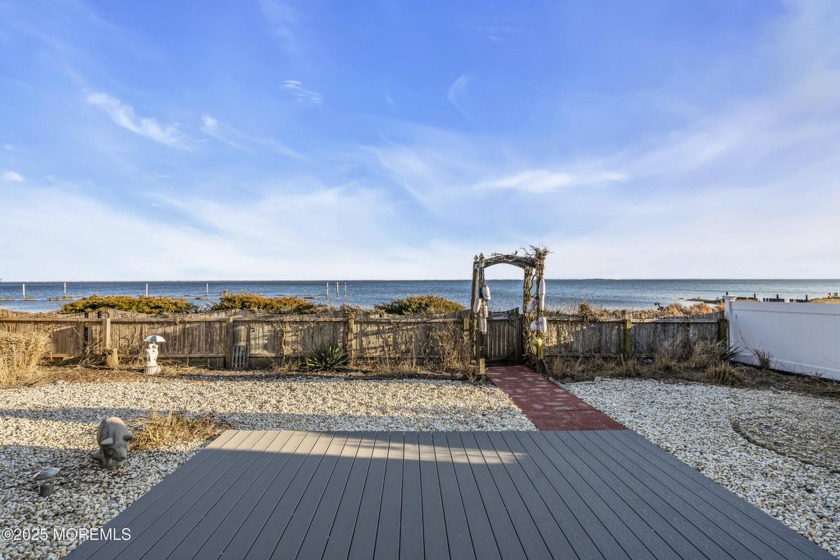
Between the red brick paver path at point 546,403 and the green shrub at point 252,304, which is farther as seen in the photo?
the green shrub at point 252,304

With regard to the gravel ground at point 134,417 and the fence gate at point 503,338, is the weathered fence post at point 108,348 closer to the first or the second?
the gravel ground at point 134,417

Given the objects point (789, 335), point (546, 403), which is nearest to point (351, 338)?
point (546, 403)

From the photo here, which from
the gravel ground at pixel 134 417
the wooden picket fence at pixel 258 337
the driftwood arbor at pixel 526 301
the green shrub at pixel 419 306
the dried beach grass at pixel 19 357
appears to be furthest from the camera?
the green shrub at pixel 419 306

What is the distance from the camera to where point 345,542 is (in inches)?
86.7

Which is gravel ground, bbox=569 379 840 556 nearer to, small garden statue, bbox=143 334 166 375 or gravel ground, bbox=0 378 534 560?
gravel ground, bbox=0 378 534 560

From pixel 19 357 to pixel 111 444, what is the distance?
565 cm

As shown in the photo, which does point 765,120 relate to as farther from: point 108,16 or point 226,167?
point 226,167

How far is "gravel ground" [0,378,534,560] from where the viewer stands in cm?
270

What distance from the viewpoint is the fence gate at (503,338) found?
8898 millimetres

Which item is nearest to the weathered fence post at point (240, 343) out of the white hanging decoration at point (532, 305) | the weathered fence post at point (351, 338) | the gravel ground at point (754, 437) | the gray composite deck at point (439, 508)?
the weathered fence post at point (351, 338)

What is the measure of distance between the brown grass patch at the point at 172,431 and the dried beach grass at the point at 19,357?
152 inches

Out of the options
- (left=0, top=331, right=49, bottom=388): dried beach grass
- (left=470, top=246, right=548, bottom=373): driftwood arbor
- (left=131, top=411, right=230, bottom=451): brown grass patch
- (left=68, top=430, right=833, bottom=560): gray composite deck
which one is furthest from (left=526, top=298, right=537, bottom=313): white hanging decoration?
(left=0, top=331, right=49, bottom=388): dried beach grass

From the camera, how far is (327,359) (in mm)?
8039

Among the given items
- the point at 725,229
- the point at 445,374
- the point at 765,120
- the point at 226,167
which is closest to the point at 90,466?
the point at 445,374
